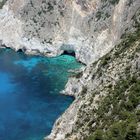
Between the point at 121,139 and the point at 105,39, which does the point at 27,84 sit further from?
the point at 121,139

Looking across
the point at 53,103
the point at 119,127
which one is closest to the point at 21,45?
the point at 53,103

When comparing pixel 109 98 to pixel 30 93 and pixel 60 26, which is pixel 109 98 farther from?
pixel 60 26

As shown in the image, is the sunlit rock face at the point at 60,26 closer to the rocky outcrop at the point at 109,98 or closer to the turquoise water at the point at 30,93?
the turquoise water at the point at 30,93

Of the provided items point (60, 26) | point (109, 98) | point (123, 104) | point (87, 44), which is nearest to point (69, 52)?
point (60, 26)

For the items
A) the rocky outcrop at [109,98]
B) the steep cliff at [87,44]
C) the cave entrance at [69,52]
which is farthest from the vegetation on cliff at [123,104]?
the cave entrance at [69,52]

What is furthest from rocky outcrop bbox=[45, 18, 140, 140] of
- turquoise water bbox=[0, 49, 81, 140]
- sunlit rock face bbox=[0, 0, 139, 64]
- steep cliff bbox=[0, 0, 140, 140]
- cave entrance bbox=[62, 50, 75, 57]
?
cave entrance bbox=[62, 50, 75, 57]

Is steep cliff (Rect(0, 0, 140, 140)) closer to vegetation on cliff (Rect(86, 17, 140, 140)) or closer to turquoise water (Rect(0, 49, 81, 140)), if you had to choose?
vegetation on cliff (Rect(86, 17, 140, 140))

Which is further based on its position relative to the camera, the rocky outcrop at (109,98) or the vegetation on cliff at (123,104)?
the rocky outcrop at (109,98)
